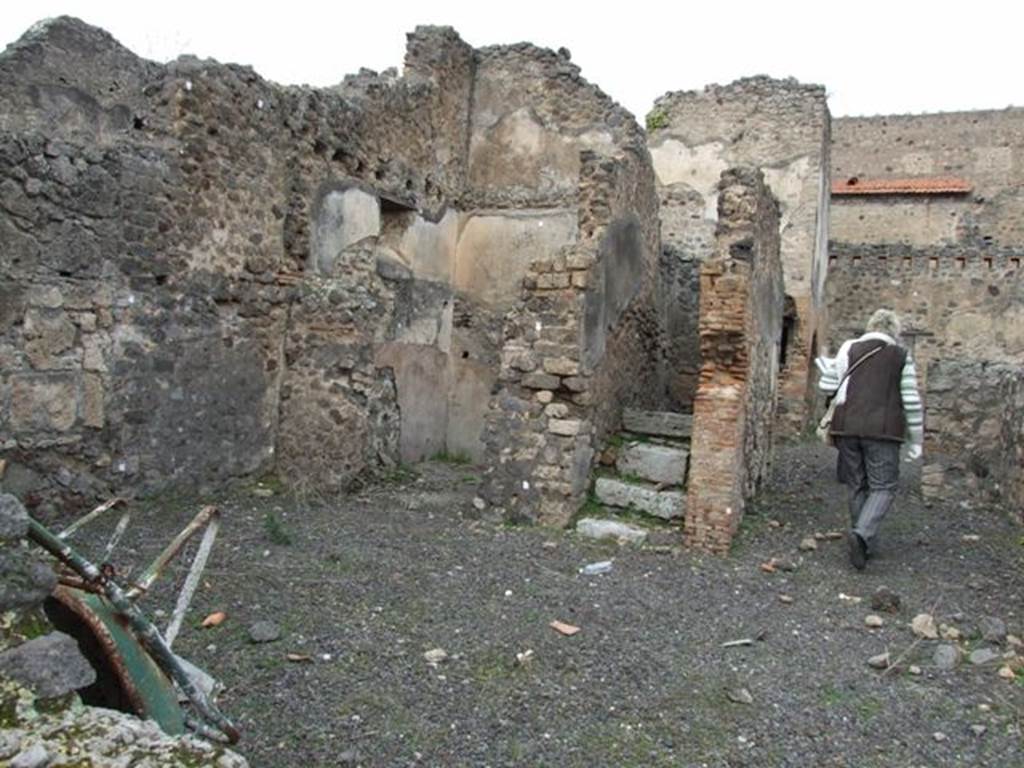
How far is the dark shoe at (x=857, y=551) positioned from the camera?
5898mm

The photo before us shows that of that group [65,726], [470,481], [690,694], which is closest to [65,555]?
[65,726]

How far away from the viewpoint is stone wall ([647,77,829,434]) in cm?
1441

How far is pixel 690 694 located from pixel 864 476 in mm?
3018

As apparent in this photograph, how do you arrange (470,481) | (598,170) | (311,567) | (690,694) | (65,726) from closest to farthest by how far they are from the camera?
1. (65,726)
2. (690,694)
3. (311,567)
4. (598,170)
5. (470,481)

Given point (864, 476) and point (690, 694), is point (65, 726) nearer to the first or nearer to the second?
point (690, 694)

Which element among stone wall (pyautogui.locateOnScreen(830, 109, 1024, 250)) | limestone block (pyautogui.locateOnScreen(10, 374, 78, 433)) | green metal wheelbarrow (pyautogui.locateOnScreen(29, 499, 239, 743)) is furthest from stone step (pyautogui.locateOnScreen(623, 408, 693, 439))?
stone wall (pyautogui.locateOnScreen(830, 109, 1024, 250))

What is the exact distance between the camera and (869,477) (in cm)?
611

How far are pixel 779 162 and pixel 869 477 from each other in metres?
9.72

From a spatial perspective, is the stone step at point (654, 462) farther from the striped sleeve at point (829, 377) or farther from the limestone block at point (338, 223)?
the limestone block at point (338, 223)

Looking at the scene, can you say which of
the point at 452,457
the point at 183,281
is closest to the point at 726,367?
the point at 183,281

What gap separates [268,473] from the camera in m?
7.48

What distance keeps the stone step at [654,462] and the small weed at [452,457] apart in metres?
3.03

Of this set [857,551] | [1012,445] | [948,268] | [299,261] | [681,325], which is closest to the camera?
[857,551]

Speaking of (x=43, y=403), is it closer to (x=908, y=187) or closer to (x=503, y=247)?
(x=503, y=247)
